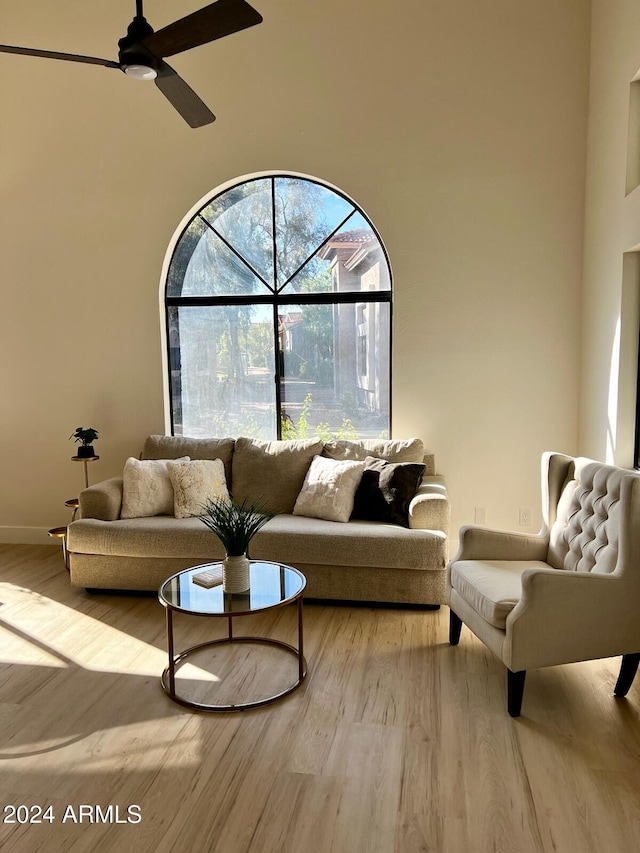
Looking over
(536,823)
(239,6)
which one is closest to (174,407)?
(239,6)

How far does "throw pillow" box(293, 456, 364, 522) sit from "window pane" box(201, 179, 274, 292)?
4.89ft

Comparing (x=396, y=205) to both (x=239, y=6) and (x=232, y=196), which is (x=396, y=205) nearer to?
(x=232, y=196)

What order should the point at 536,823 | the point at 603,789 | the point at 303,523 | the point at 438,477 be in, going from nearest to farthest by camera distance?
the point at 536,823 → the point at 603,789 → the point at 303,523 → the point at 438,477

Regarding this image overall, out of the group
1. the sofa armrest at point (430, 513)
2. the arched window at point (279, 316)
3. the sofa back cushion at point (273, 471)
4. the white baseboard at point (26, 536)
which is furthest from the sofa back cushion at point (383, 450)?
the white baseboard at point (26, 536)

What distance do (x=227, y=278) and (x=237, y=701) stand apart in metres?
3.06

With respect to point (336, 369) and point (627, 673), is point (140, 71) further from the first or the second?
point (627, 673)

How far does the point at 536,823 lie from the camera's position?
202 centimetres

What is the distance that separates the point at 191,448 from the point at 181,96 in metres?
2.34

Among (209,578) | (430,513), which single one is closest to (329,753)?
(209,578)

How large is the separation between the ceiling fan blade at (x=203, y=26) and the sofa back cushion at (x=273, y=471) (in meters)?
2.49

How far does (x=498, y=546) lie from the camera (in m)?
3.26

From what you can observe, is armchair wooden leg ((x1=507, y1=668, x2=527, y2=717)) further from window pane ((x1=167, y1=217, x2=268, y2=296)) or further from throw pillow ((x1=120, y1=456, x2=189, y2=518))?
window pane ((x1=167, y1=217, x2=268, y2=296))

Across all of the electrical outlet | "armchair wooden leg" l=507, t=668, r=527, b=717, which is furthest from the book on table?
the electrical outlet

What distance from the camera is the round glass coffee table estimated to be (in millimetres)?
2705
